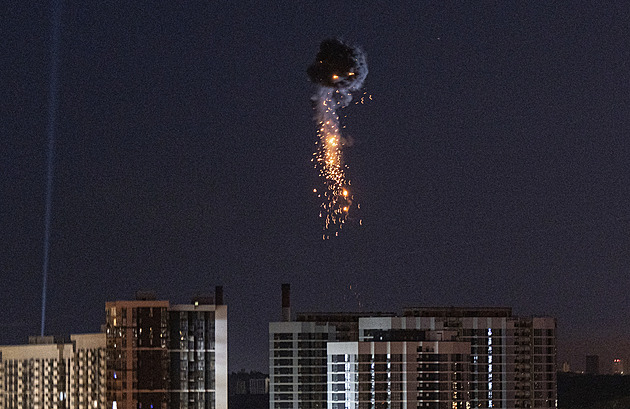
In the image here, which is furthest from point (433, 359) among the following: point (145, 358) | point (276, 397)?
point (276, 397)

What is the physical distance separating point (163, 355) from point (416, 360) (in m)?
7.81

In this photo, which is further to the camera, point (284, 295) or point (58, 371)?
point (284, 295)

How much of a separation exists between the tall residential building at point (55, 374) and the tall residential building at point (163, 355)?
53.6 inches

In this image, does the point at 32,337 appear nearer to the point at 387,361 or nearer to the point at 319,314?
the point at 387,361

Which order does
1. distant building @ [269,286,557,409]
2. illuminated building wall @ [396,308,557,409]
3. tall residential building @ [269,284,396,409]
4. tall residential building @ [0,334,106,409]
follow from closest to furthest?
1. tall residential building @ [0,334,106,409]
2. distant building @ [269,286,557,409]
3. illuminated building wall @ [396,308,557,409]
4. tall residential building @ [269,284,396,409]

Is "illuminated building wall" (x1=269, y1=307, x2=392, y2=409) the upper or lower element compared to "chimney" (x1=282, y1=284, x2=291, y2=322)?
lower

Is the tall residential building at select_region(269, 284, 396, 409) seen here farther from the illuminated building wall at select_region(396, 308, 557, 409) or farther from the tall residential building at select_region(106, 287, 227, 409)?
the tall residential building at select_region(106, 287, 227, 409)

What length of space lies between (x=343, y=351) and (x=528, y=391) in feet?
37.6

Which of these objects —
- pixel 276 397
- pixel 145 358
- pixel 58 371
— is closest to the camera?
pixel 145 358

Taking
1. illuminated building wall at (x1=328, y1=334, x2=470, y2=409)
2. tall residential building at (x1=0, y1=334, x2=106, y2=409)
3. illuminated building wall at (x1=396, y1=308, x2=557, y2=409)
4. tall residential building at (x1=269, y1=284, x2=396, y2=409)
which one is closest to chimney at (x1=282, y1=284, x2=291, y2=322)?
tall residential building at (x1=269, y1=284, x2=396, y2=409)

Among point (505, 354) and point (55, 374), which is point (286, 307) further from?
point (55, 374)

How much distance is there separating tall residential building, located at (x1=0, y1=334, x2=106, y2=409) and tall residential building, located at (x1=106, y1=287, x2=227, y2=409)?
1363mm

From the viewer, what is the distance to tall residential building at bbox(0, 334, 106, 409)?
3419cm

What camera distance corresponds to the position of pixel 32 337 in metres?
37.9
